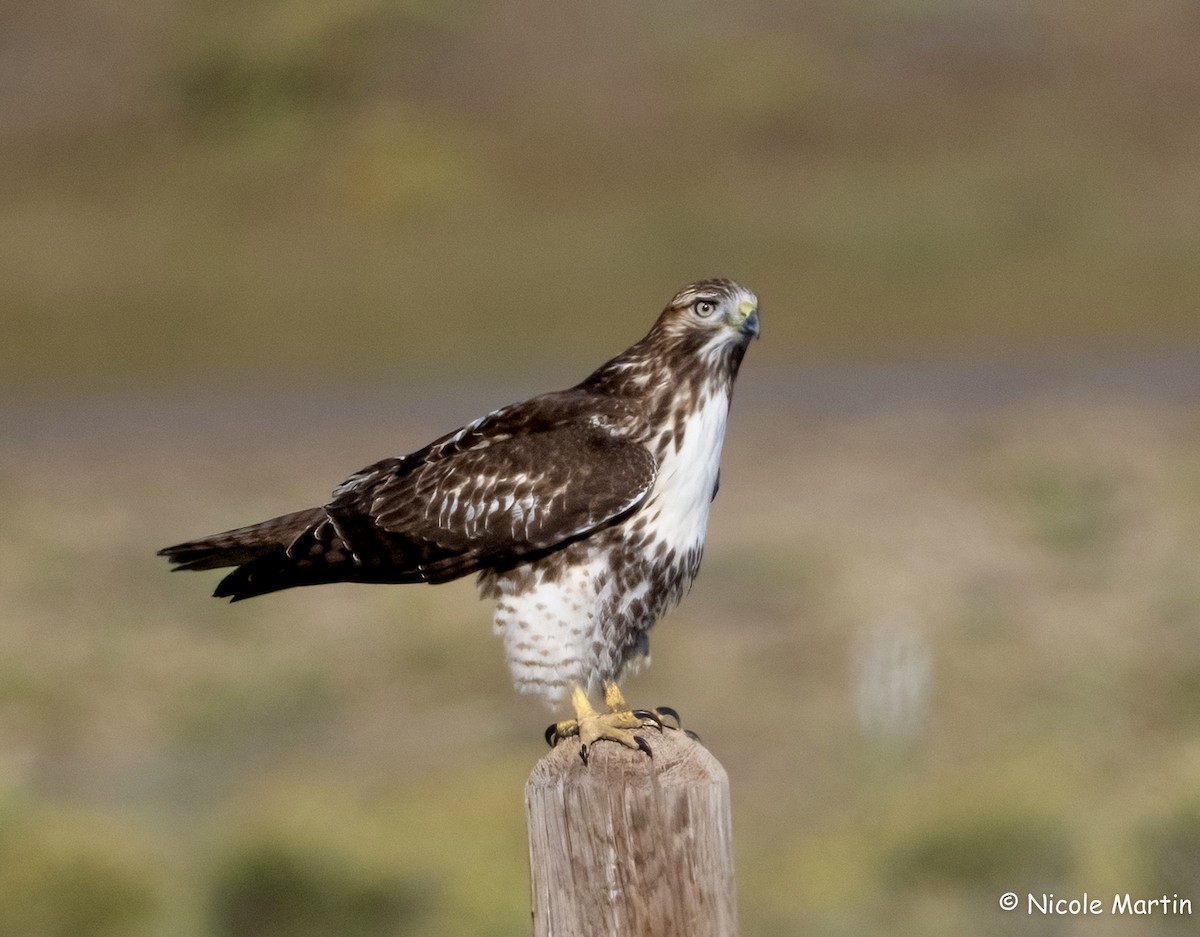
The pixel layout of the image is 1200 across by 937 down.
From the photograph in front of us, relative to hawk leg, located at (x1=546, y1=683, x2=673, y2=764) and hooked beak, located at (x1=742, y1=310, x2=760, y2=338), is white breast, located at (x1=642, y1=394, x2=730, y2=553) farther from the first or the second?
hawk leg, located at (x1=546, y1=683, x2=673, y2=764)

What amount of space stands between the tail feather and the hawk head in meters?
1.01

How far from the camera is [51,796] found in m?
9.07

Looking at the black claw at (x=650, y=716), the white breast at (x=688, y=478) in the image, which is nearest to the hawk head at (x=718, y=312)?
the white breast at (x=688, y=478)

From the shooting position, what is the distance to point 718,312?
17.4ft

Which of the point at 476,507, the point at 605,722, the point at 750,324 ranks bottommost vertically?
the point at 605,722

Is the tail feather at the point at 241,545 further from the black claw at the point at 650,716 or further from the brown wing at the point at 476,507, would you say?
the black claw at the point at 650,716

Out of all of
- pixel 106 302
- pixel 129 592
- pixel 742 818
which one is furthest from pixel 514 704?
pixel 106 302

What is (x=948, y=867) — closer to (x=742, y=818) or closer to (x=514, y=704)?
(x=742, y=818)

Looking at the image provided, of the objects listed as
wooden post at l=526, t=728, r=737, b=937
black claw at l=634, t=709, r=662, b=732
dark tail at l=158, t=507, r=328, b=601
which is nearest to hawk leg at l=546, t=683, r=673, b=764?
black claw at l=634, t=709, r=662, b=732

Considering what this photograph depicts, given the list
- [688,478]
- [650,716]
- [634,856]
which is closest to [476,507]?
[688,478]

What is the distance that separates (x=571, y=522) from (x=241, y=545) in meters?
0.84

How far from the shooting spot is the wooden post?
14.4ft

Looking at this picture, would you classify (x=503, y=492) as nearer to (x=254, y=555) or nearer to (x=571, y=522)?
(x=571, y=522)

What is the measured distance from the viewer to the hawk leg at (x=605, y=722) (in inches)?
196
